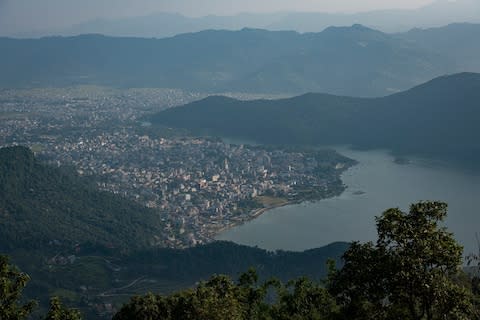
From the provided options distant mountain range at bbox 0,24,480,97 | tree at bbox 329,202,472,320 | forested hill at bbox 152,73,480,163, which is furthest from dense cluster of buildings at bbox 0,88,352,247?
distant mountain range at bbox 0,24,480,97

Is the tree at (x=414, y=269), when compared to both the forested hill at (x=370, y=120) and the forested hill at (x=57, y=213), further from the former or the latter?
the forested hill at (x=370, y=120)

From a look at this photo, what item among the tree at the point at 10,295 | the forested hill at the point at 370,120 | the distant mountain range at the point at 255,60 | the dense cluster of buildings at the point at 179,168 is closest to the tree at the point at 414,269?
the tree at the point at 10,295

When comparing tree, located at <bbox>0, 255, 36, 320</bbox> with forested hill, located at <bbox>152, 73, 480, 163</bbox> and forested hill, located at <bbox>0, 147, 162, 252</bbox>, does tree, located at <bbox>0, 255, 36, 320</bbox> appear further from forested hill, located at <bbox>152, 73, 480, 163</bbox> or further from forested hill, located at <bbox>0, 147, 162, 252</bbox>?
forested hill, located at <bbox>152, 73, 480, 163</bbox>

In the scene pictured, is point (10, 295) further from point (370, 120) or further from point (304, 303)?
point (370, 120)

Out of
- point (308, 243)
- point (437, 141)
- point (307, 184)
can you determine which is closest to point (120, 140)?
point (307, 184)

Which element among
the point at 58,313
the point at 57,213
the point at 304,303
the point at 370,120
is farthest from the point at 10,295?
the point at 370,120

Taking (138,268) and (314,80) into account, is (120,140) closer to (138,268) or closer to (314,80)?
(138,268)
